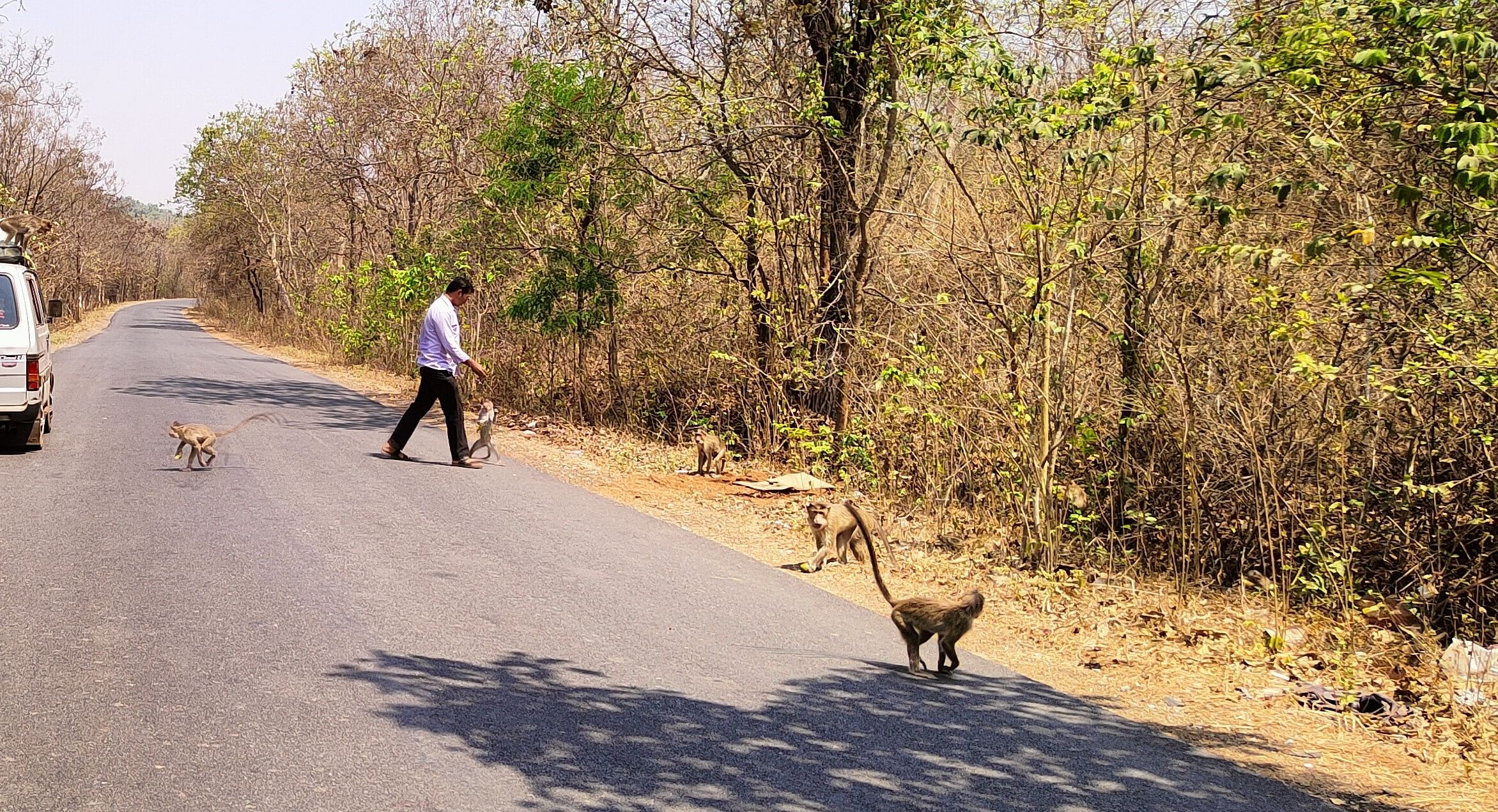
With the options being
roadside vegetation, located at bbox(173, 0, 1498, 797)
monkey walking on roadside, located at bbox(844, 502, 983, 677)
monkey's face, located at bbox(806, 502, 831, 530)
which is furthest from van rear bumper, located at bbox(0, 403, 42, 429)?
monkey walking on roadside, located at bbox(844, 502, 983, 677)

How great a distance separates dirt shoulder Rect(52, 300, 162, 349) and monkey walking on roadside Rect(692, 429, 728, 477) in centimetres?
2829

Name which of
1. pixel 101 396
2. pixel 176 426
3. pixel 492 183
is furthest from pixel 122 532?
pixel 101 396

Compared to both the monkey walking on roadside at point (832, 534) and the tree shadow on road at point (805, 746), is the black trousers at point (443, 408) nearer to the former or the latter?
the monkey walking on roadside at point (832, 534)

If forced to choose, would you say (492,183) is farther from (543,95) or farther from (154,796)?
(154,796)

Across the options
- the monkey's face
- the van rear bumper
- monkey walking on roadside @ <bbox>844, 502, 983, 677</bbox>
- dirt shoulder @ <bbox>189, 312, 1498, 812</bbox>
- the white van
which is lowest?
dirt shoulder @ <bbox>189, 312, 1498, 812</bbox>

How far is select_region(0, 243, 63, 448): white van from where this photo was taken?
456 inches

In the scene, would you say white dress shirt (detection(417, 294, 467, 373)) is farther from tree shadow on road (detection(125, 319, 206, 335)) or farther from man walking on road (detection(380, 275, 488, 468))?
tree shadow on road (detection(125, 319, 206, 335))

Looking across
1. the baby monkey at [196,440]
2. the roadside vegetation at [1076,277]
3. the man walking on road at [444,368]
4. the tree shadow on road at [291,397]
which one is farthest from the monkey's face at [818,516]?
the tree shadow on road at [291,397]

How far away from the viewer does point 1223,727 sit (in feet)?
20.2

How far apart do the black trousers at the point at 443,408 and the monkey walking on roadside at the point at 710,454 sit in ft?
8.59

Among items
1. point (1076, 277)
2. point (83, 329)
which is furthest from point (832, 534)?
point (83, 329)

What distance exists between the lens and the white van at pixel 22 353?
1158 cm

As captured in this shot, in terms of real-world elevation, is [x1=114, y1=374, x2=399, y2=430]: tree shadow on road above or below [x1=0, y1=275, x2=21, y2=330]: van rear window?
below

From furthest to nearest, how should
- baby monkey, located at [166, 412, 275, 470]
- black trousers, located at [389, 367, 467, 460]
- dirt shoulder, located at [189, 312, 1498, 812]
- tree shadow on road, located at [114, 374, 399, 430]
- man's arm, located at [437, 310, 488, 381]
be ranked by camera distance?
tree shadow on road, located at [114, 374, 399, 430] → black trousers, located at [389, 367, 467, 460] → man's arm, located at [437, 310, 488, 381] → baby monkey, located at [166, 412, 275, 470] → dirt shoulder, located at [189, 312, 1498, 812]
